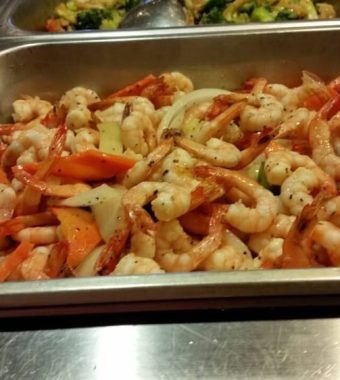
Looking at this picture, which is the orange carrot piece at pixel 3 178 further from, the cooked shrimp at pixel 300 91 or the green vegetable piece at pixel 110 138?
the cooked shrimp at pixel 300 91

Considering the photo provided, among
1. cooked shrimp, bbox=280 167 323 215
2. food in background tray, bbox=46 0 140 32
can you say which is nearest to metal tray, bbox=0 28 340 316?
food in background tray, bbox=46 0 140 32

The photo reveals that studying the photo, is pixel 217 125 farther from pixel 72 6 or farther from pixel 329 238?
pixel 72 6

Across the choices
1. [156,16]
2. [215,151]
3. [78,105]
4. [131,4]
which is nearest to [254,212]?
[215,151]

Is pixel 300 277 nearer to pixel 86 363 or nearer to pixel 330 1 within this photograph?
pixel 86 363

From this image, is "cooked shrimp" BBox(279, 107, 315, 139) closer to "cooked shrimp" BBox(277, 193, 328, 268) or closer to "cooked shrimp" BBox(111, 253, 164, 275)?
"cooked shrimp" BBox(277, 193, 328, 268)

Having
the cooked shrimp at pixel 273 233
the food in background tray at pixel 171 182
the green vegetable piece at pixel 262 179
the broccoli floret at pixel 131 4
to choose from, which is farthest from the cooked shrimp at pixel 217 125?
the broccoli floret at pixel 131 4
